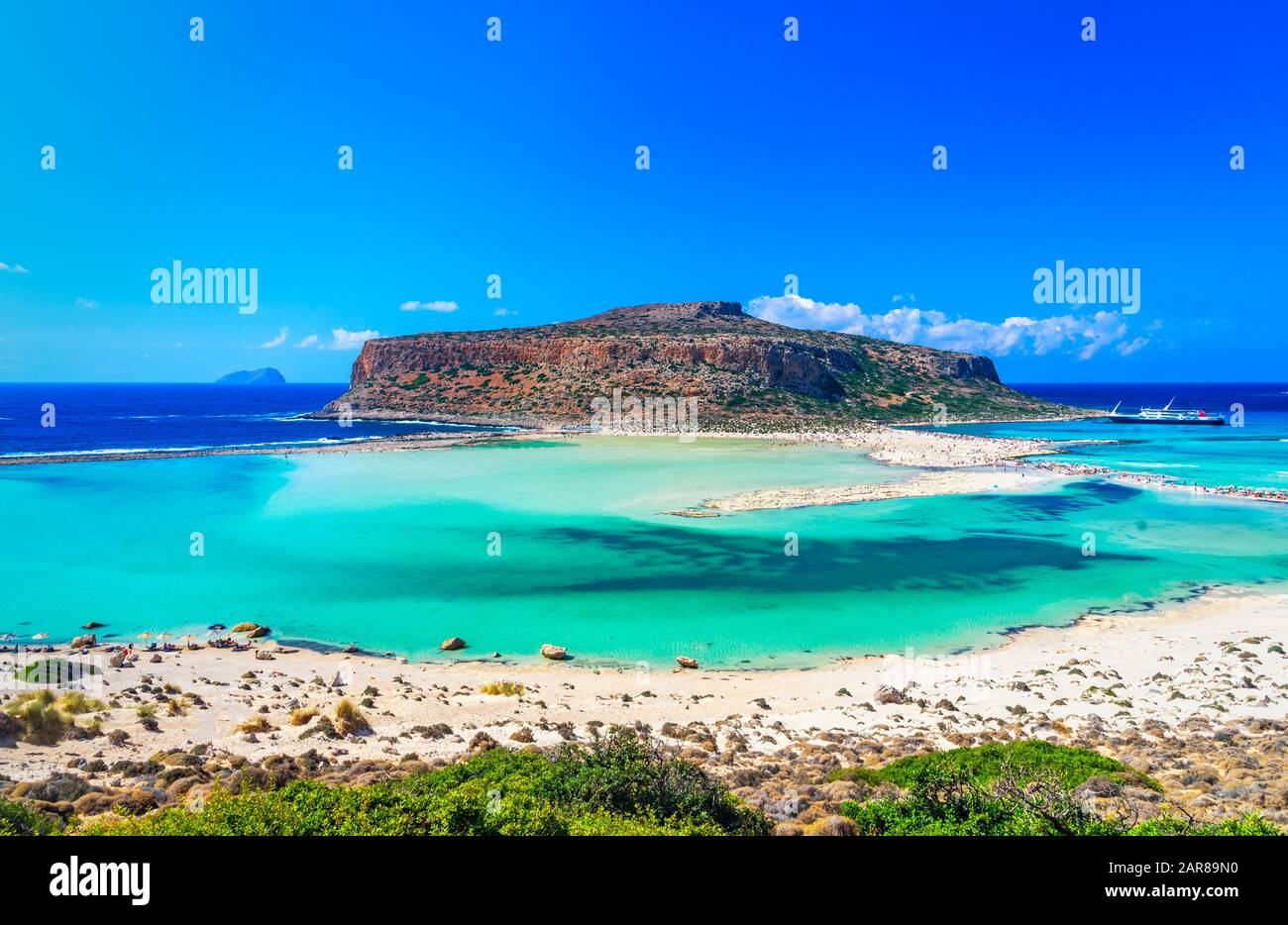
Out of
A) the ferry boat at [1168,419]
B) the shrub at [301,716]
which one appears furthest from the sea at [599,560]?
the ferry boat at [1168,419]

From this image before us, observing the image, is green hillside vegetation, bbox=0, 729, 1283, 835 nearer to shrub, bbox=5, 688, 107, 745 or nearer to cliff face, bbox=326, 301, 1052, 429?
shrub, bbox=5, 688, 107, 745

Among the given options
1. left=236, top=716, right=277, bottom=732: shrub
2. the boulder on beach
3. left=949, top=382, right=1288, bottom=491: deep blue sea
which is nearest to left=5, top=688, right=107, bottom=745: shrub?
left=236, top=716, right=277, bottom=732: shrub

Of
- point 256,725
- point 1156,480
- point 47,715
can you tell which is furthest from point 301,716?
point 1156,480

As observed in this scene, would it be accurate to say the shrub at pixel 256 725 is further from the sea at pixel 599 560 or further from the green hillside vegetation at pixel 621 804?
the sea at pixel 599 560

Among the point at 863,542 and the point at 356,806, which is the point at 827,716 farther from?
the point at 863,542

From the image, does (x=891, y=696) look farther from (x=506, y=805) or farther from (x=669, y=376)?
(x=669, y=376)

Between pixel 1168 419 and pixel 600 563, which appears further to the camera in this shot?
pixel 1168 419

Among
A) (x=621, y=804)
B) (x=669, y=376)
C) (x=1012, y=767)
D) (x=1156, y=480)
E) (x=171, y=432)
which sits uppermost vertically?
(x=669, y=376)
